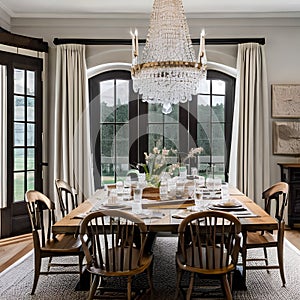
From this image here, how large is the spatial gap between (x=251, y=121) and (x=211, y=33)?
139 centimetres

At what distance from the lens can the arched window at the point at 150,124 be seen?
6980 millimetres

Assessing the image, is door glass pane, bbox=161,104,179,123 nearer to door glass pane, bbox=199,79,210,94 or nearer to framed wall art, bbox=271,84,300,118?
door glass pane, bbox=199,79,210,94

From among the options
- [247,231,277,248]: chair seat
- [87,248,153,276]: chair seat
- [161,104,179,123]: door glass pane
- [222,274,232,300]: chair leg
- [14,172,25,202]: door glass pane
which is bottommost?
[222,274,232,300]: chair leg

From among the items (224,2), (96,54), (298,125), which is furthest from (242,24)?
(96,54)

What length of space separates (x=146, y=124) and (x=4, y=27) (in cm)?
241

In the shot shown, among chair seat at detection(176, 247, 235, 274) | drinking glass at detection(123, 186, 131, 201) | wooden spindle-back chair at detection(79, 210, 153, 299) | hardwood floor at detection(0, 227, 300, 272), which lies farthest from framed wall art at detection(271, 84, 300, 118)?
wooden spindle-back chair at detection(79, 210, 153, 299)

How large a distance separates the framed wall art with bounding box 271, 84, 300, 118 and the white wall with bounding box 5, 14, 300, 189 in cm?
10

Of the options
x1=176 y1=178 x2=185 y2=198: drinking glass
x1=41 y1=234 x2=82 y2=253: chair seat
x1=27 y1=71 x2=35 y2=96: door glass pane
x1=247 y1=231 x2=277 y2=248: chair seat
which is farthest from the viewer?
x1=27 y1=71 x2=35 y2=96: door glass pane

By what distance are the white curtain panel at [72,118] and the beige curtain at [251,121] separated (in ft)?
7.05

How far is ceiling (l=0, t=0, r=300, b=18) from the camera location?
239 inches

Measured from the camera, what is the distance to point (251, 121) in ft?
21.6

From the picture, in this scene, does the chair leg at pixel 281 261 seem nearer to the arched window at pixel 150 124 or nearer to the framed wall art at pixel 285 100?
the arched window at pixel 150 124

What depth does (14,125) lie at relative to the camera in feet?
20.4

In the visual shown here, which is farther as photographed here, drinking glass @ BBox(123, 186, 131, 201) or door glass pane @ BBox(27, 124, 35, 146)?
door glass pane @ BBox(27, 124, 35, 146)
